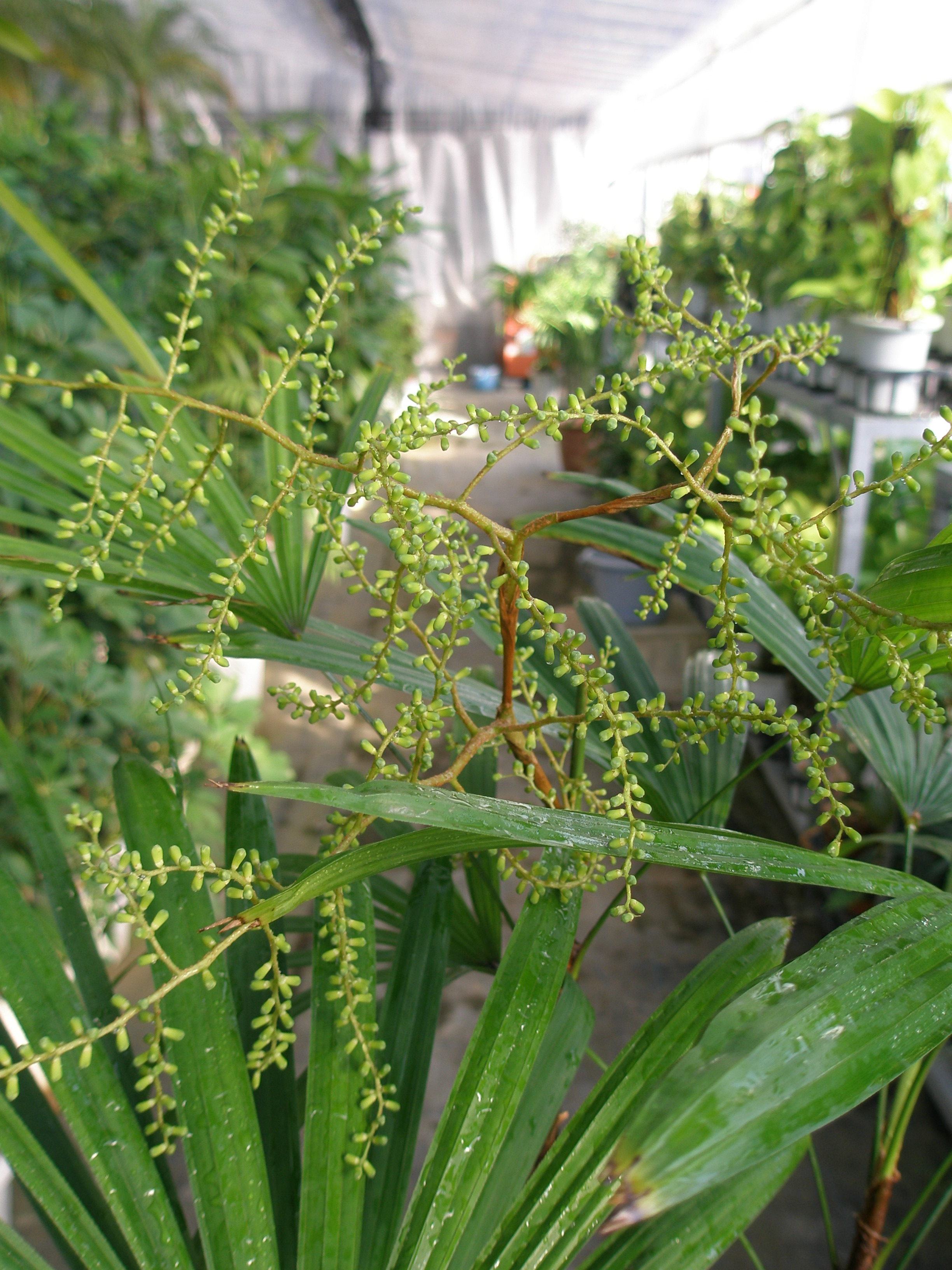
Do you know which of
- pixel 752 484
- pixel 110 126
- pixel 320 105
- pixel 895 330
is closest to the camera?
pixel 752 484

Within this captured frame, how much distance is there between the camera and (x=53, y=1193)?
50 cm

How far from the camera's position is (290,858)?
0.78m

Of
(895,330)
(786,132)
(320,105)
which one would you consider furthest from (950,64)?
(320,105)

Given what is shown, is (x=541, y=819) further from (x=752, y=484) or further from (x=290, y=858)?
(x=290, y=858)

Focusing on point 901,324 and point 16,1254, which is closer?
point 16,1254

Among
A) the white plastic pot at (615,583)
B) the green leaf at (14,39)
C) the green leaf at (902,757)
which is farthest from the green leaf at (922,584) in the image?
the white plastic pot at (615,583)

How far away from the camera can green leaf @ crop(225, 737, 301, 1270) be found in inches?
22.6

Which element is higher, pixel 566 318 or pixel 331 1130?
pixel 566 318

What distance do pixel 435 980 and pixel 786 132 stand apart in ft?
8.38

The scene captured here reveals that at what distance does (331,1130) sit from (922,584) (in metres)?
0.48

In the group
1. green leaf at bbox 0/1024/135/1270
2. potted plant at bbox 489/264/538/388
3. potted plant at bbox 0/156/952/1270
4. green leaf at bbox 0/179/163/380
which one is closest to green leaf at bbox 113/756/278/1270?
potted plant at bbox 0/156/952/1270

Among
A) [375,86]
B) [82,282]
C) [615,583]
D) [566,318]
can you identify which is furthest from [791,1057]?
[375,86]

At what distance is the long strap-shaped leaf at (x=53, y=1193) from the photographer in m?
0.49

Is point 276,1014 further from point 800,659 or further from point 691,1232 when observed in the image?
point 800,659
